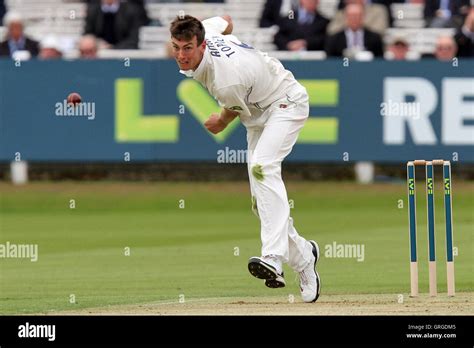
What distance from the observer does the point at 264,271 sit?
12.2 m

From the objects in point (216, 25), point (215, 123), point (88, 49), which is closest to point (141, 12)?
point (88, 49)

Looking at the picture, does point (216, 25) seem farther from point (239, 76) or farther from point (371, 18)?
point (371, 18)

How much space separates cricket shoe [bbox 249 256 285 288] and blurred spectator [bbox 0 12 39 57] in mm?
12822

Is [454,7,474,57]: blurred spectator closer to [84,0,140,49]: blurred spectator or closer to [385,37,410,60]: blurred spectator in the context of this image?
[385,37,410,60]: blurred spectator

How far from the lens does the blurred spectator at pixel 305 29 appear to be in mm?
24000

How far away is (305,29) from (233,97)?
11.9 metres

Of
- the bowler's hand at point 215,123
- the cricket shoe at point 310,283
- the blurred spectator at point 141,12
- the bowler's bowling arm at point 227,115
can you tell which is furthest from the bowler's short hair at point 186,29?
the blurred spectator at point 141,12

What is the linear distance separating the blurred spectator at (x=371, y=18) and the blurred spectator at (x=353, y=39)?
0.49m

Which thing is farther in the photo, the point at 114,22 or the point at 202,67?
the point at 114,22

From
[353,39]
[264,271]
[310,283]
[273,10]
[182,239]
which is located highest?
[273,10]

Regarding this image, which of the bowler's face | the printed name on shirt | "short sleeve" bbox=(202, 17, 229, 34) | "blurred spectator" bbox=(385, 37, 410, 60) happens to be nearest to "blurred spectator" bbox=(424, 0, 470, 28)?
"blurred spectator" bbox=(385, 37, 410, 60)

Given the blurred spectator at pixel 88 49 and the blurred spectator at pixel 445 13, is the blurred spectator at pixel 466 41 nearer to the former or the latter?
the blurred spectator at pixel 445 13

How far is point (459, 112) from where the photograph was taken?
22.5 m

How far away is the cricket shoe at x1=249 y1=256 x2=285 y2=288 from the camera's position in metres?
12.2
